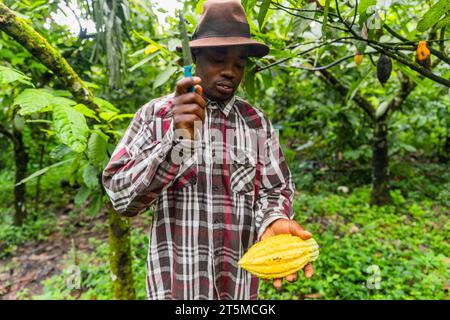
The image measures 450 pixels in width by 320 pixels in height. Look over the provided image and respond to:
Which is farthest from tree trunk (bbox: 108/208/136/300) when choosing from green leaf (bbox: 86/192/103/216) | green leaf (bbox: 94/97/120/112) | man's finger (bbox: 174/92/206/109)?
man's finger (bbox: 174/92/206/109)

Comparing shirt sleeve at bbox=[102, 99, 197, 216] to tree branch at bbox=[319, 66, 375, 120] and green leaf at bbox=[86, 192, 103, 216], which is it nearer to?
green leaf at bbox=[86, 192, 103, 216]

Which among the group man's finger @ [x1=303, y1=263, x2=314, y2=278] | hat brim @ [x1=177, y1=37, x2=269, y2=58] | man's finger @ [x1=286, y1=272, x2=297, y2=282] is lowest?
man's finger @ [x1=286, y1=272, x2=297, y2=282]

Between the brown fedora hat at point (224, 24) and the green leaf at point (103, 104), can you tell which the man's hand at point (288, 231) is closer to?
the brown fedora hat at point (224, 24)

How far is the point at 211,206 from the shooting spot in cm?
110

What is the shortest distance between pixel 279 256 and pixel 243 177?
285 mm

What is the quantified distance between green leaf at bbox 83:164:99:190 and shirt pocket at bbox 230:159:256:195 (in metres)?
0.70

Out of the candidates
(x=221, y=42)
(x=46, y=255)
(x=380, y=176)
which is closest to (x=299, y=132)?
(x=380, y=176)

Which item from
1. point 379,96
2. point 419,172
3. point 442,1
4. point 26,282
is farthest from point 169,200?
point 419,172

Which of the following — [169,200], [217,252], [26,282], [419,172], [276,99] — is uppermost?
[276,99]

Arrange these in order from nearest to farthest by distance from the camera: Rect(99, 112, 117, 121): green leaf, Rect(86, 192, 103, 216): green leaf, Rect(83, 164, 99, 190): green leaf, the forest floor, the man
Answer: the man → Rect(99, 112, 117, 121): green leaf → Rect(83, 164, 99, 190): green leaf → Rect(86, 192, 103, 216): green leaf → the forest floor

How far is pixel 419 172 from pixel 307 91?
185 centimetres

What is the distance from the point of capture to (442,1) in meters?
0.81

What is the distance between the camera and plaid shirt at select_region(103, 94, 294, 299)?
43.0 inches
